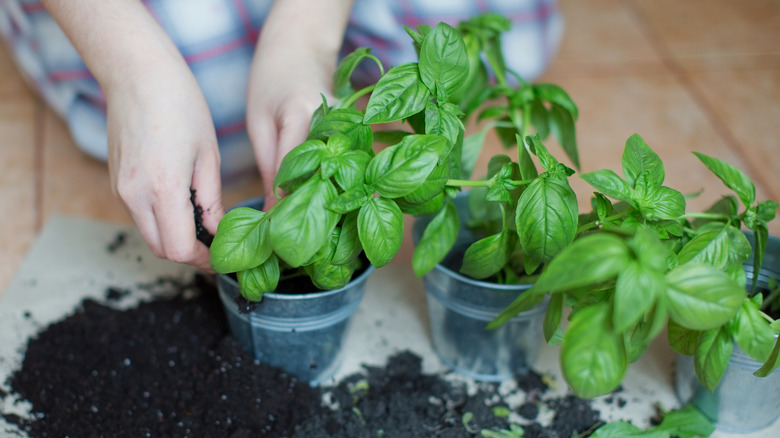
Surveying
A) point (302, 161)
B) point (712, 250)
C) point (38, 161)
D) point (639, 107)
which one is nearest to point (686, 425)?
point (712, 250)

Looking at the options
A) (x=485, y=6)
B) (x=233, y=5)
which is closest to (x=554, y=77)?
(x=485, y=6)

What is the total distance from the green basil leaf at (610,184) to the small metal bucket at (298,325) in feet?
1.04

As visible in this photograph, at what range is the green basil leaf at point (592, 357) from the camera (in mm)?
646

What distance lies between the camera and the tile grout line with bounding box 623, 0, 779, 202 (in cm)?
147

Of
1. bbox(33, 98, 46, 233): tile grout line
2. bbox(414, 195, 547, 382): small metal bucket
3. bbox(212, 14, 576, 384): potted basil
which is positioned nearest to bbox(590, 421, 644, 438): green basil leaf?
bbox(414, 195, 547, 382): small metal bucket

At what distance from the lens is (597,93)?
67.9 inches

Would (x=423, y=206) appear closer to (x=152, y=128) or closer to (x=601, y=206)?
(x=601, y=206)

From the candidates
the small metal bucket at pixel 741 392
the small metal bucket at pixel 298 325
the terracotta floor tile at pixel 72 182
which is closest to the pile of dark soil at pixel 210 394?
the small metal bucket at pixel 298 325

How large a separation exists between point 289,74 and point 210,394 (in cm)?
44

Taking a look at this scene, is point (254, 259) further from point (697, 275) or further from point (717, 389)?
point (717, 389)

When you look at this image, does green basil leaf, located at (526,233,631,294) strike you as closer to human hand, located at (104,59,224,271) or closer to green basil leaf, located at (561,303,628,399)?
green basil leaf, located at (561,303,628,399)

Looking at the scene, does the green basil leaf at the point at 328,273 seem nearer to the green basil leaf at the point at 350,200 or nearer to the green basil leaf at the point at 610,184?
the green basil leaf at the point at 350,200

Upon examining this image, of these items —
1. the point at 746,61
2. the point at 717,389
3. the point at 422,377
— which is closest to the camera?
the point at 717,389

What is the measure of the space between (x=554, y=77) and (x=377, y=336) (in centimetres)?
93
